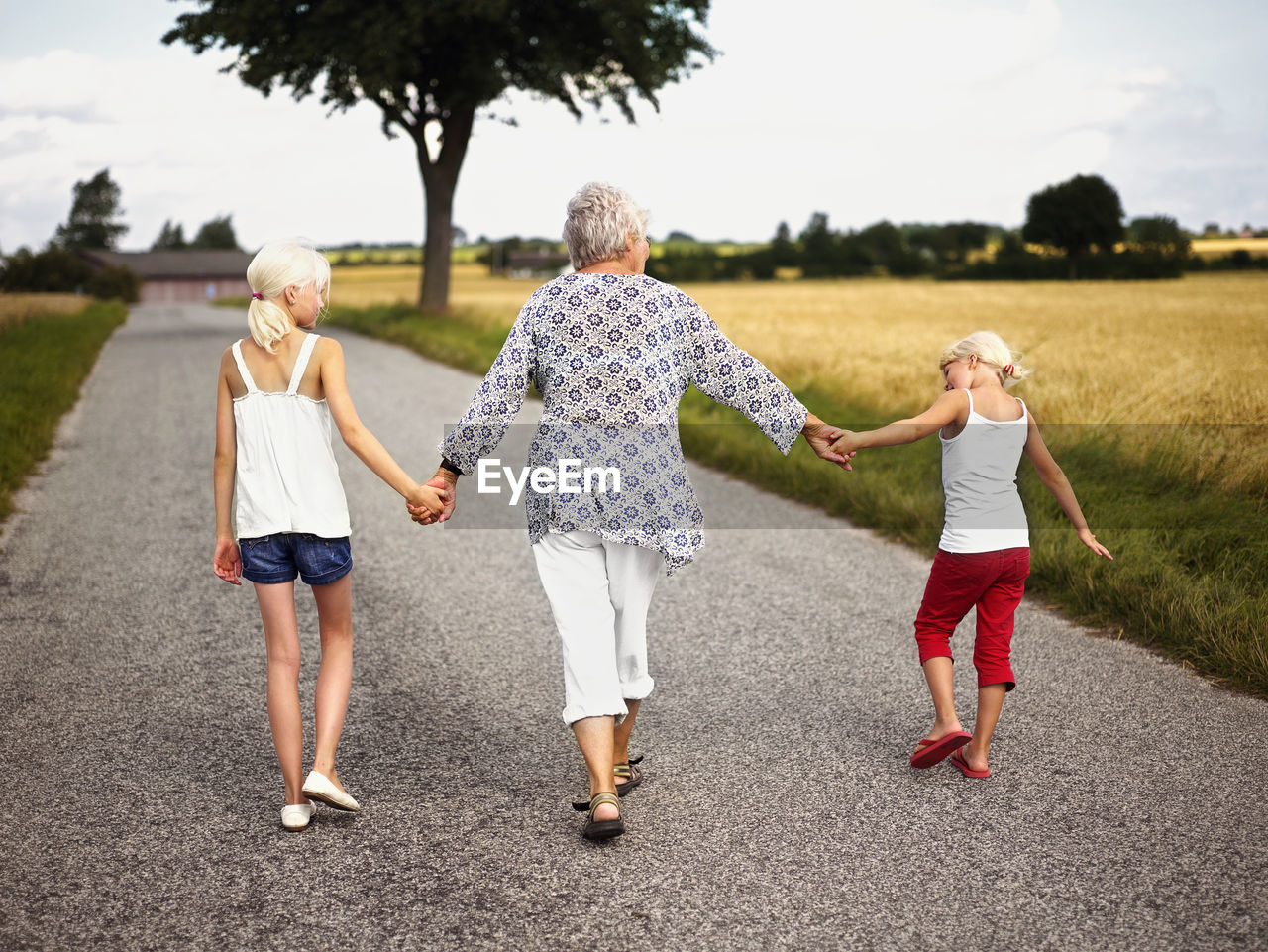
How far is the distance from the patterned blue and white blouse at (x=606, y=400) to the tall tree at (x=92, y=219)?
137044mm

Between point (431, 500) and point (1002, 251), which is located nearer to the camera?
point (431, 500)

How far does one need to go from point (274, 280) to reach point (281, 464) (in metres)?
0.57

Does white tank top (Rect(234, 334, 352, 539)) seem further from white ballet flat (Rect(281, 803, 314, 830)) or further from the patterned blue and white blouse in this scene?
white ballet flat (Rect(281, 803, 314, 830))

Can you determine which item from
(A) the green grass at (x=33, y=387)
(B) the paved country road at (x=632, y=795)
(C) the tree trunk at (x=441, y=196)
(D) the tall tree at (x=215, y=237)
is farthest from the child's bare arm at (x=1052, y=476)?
(D) the tall tree at (x=215, y=237)

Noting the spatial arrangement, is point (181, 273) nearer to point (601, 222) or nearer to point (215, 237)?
point (215, 237)

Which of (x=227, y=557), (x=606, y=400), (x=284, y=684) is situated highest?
(x=606, y=400)

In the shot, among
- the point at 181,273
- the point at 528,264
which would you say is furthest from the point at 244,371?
the point at 181,273

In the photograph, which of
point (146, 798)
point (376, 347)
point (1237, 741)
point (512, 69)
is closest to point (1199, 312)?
point (512, 69)

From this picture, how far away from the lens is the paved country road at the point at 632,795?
2.87 m

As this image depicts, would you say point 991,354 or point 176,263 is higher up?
point 176,263

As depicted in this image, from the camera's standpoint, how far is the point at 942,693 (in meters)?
3.83

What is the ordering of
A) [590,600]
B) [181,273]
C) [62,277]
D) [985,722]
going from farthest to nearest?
1. [181,273]
2. [62,277]
3. [985,722]
4. [590,600]

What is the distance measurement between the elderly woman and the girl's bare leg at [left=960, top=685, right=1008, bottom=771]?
1.18m

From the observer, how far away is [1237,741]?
397 cm
